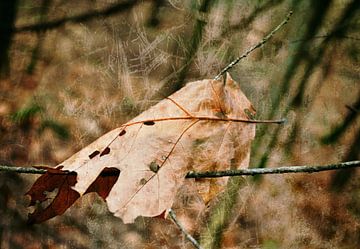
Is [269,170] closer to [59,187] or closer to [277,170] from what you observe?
[277,170]

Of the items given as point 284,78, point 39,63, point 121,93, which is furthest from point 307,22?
point 39,63

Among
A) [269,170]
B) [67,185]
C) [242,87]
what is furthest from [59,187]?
[242,87]

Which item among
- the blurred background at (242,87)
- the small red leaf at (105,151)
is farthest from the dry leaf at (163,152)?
the blurred background at (242,87)

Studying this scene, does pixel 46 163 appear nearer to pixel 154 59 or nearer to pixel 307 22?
pixel 154 59

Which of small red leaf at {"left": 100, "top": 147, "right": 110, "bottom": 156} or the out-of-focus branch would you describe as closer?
small red leaf at {"left": 100, "top": 147, "right": 110, "bottom": 156}

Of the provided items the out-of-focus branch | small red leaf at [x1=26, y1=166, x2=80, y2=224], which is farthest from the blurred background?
small red leaf at [x1=26, y1=166, x2=80, y2=224]

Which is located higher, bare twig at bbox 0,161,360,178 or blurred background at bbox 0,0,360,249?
bare twig at bbox 0,161,360,178

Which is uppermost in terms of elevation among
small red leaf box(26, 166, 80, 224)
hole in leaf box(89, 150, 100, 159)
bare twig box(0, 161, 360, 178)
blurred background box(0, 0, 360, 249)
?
hole in leaf box(89, 150, 100, 159)

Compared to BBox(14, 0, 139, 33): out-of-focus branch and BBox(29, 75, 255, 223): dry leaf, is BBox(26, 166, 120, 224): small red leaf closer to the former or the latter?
BBox(29, 75, 255, 223): dry leaf

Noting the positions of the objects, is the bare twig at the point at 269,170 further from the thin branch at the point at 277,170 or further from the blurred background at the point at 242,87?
the blurred background at the point at 242,87
